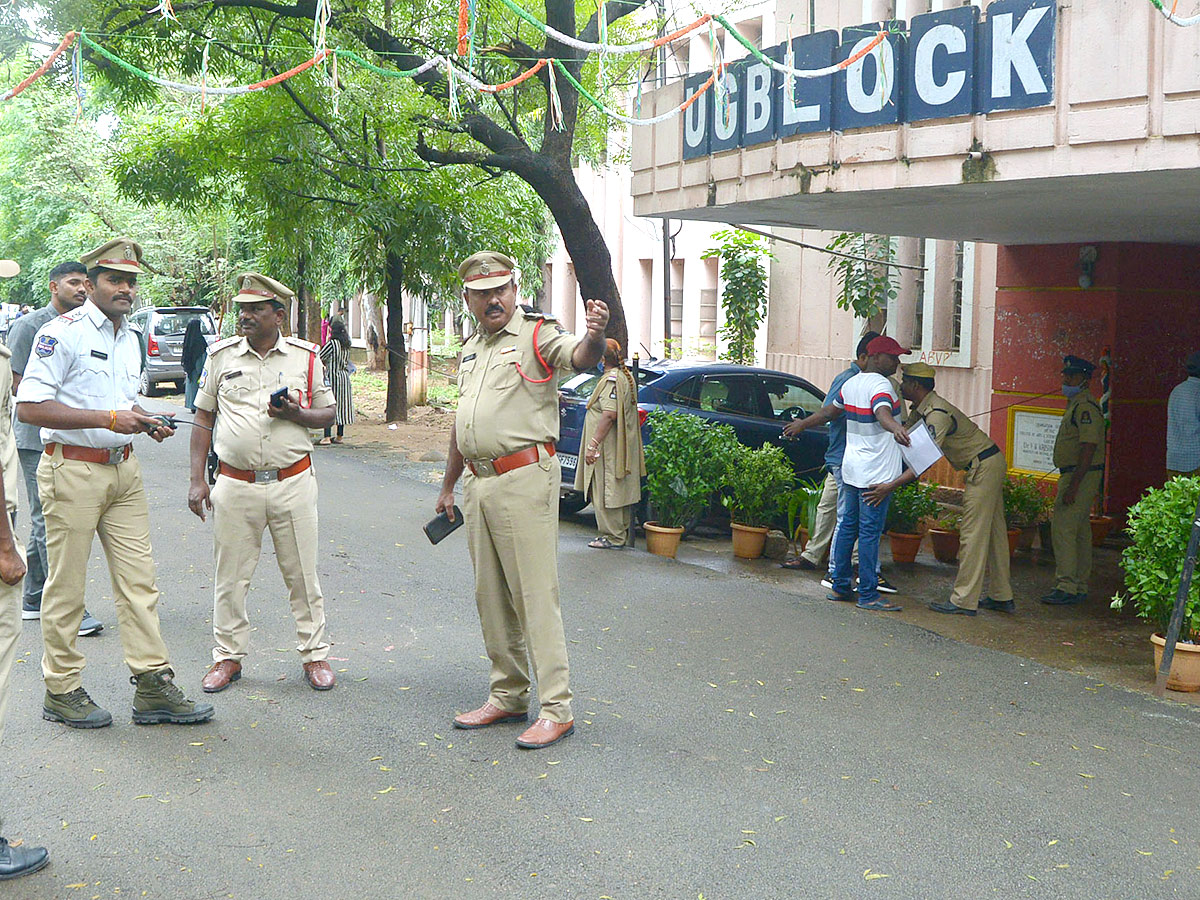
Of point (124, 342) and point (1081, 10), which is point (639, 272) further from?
point (124, 342)

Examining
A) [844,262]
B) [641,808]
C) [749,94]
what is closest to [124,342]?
[641,808]

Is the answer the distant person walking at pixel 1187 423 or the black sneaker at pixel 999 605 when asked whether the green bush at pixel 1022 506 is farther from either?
the black sneaker at pixel 999 605

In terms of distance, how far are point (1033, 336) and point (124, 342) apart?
8953 millimetres

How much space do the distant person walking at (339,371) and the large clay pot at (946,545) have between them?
383 inches

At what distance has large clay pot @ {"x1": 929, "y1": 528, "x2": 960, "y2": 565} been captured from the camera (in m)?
10.5

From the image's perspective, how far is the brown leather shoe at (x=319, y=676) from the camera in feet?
19.9

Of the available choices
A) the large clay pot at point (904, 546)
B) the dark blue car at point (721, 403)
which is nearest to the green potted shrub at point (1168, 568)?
the large clay pot at point (904, 546)

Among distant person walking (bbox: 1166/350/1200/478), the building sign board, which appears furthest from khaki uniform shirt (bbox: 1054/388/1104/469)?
the building sign board

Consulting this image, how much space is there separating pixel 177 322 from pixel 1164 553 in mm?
23980

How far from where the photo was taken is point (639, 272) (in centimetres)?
2478

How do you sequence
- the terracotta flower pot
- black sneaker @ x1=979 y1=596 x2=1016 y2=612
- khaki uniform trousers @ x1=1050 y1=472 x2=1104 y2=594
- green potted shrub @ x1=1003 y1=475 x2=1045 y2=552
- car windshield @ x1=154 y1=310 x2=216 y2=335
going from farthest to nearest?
car windshield @ x1=154 y1=310 x2=216 y2=335
the terracotta flower pot
green potted shrub @ x1=1003 y1=475 x2=1045 y2=552
khaki uniform trousers @ x1=1050 y1=472 x2=1104 y2=594
black sneaker @ x1=979 y1=596 x2=1016 y2=612

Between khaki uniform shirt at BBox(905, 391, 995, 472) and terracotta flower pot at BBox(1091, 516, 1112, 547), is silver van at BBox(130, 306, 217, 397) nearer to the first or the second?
terracotta flower pot at BBox(1091, 516, 1112, 547)

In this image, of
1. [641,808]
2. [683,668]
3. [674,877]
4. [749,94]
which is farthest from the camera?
[749,94]

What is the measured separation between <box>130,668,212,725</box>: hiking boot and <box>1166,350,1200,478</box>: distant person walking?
22.4 ft
